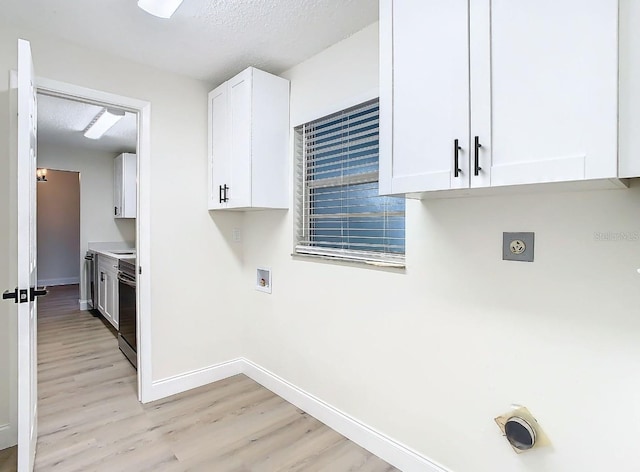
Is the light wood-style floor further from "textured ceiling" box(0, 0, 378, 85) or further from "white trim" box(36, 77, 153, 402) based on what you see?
"textured ceiling" box(0, 0, 378, 85)

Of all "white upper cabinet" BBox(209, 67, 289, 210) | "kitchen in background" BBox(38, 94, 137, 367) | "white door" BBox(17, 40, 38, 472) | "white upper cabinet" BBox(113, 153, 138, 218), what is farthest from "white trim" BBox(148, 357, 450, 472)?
"white upper cabinet" BBox(113, 153, 138, 218)

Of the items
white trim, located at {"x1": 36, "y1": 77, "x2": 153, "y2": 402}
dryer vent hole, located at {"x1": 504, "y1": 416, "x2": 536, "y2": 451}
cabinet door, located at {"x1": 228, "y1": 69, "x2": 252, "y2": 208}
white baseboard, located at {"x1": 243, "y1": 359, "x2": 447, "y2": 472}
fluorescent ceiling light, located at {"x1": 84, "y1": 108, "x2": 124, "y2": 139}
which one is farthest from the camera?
fluorescent ceiling light, located at {"x1": 84, "y1": 108, "x2": 124, "y2": 139}

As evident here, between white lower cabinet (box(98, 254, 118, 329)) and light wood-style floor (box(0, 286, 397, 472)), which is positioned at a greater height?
white lower cabinet (box(98, 254, 118, 329))

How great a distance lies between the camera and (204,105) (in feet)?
9.39

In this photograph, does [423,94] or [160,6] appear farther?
[160,6]

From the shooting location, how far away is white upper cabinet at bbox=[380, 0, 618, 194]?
40.4 inches

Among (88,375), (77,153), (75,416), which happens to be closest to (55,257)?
(77,153)

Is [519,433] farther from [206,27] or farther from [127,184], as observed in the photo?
[127,184]

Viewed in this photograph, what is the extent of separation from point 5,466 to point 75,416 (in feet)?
→ 1.60

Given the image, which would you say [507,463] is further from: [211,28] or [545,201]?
[211,28]

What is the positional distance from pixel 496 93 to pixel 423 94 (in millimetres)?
280

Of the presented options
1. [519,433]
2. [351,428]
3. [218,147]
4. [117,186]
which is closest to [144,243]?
[218,147]

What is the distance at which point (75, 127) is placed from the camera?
4.20m

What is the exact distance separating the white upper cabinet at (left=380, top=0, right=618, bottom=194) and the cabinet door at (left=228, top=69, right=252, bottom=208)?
117 centimetres
